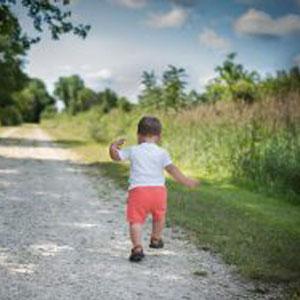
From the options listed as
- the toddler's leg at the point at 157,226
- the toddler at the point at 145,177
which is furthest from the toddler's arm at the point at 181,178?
the toddler's leg at the point at 157,226

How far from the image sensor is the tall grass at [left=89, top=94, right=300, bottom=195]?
10773 millimetres

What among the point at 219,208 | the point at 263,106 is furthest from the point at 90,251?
the point at 263,106

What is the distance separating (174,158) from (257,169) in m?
4.89

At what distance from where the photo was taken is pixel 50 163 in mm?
16609

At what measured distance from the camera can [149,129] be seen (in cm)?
557

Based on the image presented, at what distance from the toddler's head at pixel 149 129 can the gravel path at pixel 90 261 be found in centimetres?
134

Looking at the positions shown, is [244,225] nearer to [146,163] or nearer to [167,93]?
[146,163]

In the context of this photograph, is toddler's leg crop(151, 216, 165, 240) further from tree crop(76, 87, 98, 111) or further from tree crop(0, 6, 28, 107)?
tree crop(76, 87, 98, 111)

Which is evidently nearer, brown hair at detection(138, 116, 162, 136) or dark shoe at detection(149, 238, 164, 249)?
brown hair at detection(138, 116, 162, 136)

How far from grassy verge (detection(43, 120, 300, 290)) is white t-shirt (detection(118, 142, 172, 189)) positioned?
125 cm

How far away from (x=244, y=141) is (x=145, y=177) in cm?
753

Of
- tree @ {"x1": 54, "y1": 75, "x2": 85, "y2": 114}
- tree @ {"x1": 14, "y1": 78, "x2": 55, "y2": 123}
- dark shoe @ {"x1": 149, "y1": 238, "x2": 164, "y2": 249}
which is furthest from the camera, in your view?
tree @ {"x1": 54, "y1": 75, "x2": 85, "y2": 114}

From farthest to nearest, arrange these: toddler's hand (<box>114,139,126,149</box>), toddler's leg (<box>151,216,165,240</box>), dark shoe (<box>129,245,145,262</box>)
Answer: toddler's leg (<box>151,216,165,240</box>) < toddler's hand (<box>114,139,126,149</box>) < dark shoe (<box>129,245,145,262</box>)

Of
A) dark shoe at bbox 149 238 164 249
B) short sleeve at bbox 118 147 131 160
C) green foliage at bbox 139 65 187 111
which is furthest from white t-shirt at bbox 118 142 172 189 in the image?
green foliage at bbox 139 65 187 111
